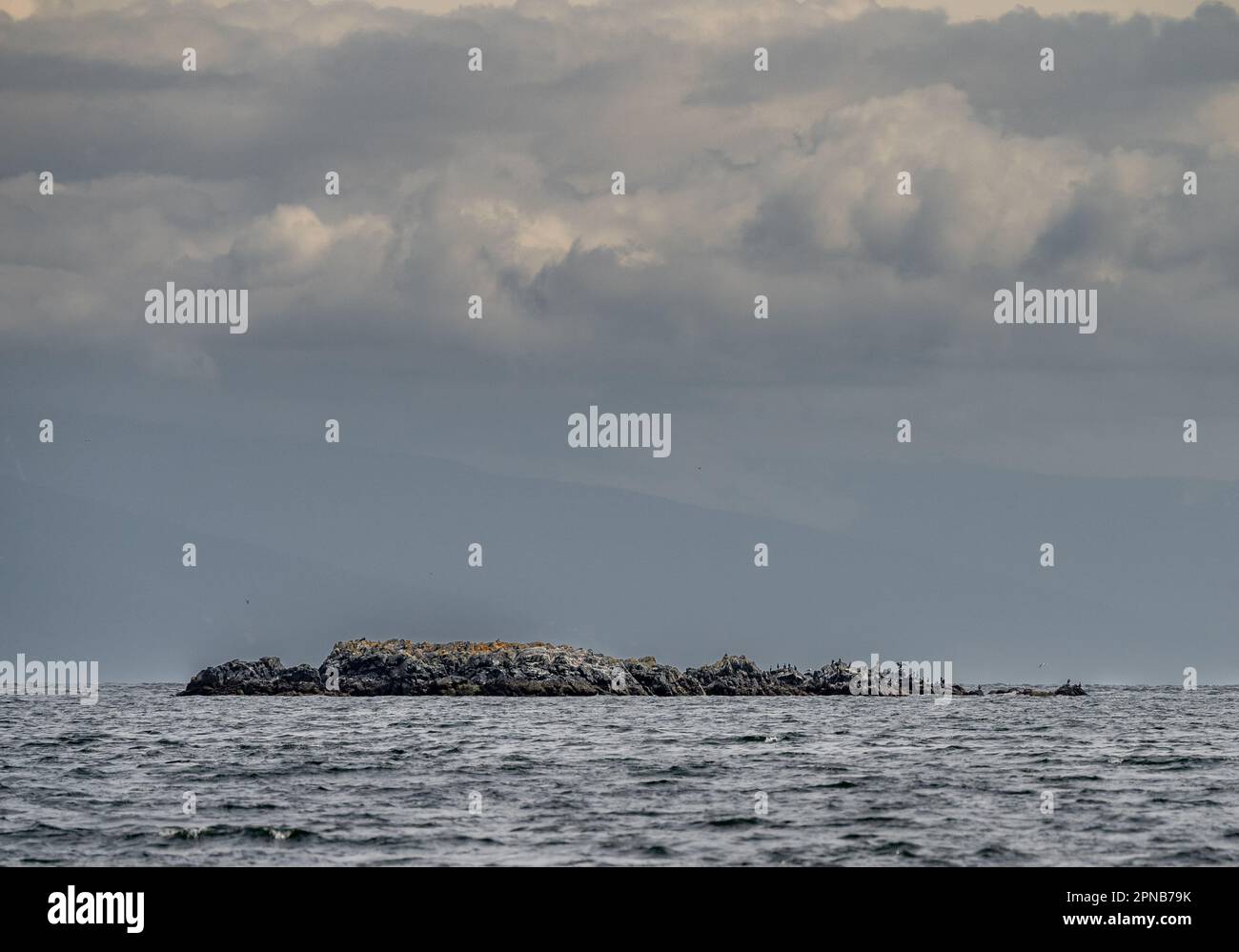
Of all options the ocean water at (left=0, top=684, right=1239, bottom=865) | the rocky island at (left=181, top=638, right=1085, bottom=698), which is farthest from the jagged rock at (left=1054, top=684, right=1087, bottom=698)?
the ocean water at (left=0, top=684, right=1239, bottom=865)

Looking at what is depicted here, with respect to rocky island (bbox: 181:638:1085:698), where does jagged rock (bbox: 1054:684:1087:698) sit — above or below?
below

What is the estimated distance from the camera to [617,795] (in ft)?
153

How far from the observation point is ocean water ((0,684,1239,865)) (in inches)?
1420

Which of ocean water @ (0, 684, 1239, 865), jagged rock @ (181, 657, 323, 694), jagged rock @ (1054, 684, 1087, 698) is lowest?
jagged rock @ (1054, 684, 1087, 698)

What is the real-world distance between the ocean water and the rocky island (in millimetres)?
71588

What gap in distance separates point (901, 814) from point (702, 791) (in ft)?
25.0

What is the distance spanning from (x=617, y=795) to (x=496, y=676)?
113 meters
